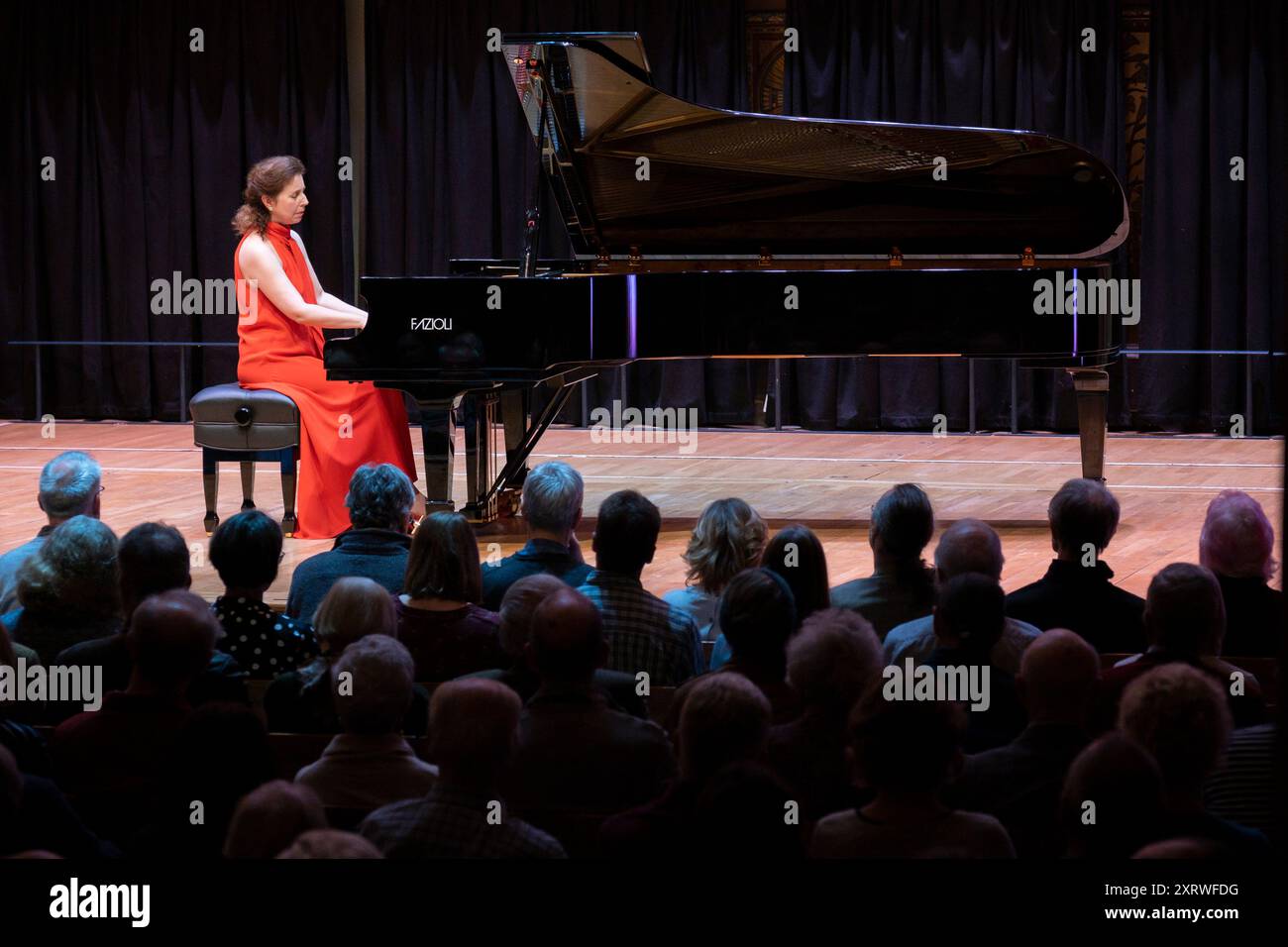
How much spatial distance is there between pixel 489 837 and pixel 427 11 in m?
8.20

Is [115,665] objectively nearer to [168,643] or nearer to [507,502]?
[168,643]

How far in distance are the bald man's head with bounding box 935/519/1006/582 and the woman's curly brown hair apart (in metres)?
3.59

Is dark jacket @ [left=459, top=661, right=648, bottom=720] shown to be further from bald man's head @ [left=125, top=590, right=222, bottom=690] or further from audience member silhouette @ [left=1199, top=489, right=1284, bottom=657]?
audience member silhouette @ [left=1199, top=489, right=1284, bottom=657]

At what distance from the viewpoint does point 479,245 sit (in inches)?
383

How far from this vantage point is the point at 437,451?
5.48m

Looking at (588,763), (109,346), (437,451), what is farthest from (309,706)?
(109,346)

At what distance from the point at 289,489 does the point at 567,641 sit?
12.0ft

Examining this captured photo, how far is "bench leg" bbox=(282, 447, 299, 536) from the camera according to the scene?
5.99m

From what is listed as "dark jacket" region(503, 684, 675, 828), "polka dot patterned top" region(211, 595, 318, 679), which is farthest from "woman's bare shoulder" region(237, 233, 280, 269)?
"dark jacket" region(503, 684, 675, 828)

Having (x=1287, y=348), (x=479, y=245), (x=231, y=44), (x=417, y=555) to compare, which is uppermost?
(x=231, y=44)
